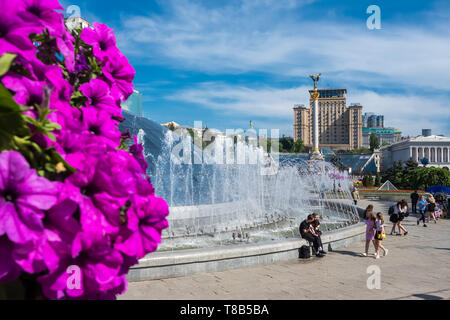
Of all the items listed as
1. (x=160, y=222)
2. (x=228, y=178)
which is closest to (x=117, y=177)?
(x=160, y=222)

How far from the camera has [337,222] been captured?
15.3 metres

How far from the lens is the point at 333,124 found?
17075 cm

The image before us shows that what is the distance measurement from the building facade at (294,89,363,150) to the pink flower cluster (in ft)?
561

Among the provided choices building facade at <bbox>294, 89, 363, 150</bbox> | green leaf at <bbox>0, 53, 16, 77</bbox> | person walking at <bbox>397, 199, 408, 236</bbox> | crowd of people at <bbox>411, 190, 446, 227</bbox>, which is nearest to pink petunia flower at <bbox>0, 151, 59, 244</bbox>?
green leaf at <bbox>0, 53, 16, 77</bbox>

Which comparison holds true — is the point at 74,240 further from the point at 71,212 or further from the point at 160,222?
the point at 160,222

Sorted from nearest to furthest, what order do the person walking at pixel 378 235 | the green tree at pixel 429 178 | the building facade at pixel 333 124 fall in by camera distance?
the person walking at pixel 378 235 < the green tree at pixel 429 178 < the building facade at pixel 333 124

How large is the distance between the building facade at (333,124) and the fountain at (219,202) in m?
151

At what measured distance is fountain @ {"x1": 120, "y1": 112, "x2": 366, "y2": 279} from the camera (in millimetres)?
10609

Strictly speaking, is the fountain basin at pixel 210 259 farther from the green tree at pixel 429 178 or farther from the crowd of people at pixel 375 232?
the green tree at pixel 429 178

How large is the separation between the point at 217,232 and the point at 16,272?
10.5 meters

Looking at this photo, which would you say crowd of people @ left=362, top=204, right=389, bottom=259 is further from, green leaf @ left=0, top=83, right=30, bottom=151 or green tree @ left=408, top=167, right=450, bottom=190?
green tree @ left=408, top=167, right=450, bottom=190

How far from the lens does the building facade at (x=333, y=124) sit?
549 feet

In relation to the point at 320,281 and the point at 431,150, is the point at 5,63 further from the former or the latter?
the point at 431,150

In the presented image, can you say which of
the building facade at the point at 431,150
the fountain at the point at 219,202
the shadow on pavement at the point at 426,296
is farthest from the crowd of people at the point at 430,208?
the building facade at the point at 431,150
